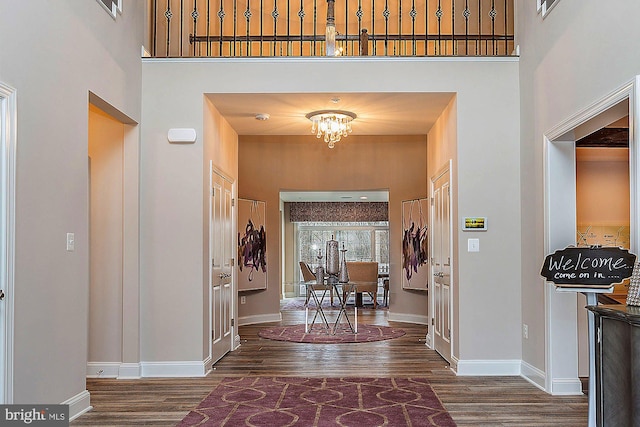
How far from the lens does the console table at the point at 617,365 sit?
2938 millimetres

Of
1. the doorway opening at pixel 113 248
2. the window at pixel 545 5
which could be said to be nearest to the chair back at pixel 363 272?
the doorway opening at pixel 113 248

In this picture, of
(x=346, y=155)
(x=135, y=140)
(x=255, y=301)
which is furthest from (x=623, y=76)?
(x=255, y=301)

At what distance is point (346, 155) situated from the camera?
33.8 ft

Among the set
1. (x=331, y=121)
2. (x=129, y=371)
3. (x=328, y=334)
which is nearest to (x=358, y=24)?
(x=331, y=121)

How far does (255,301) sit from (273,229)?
1.18 metres

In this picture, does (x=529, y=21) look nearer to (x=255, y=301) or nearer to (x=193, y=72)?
(x=193, y=72)

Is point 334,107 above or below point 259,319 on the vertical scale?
above

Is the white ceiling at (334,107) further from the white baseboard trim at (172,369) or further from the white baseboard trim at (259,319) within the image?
the white baseboard trim at (259,319)

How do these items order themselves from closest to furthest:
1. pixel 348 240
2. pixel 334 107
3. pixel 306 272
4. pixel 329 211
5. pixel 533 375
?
pixel 533 375 < pixel 334 107 < pixel 306 272 < pixel 329 211 < pixel 348 240

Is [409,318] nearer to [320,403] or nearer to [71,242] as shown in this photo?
[320,403]

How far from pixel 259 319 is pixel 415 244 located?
2705 millimetres

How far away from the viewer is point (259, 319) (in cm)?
1016

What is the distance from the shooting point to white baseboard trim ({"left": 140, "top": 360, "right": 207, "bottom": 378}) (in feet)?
19.2

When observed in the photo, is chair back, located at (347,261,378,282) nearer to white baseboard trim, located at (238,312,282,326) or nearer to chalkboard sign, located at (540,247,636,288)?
white baseboard trim, located at (238,312,282,326)
